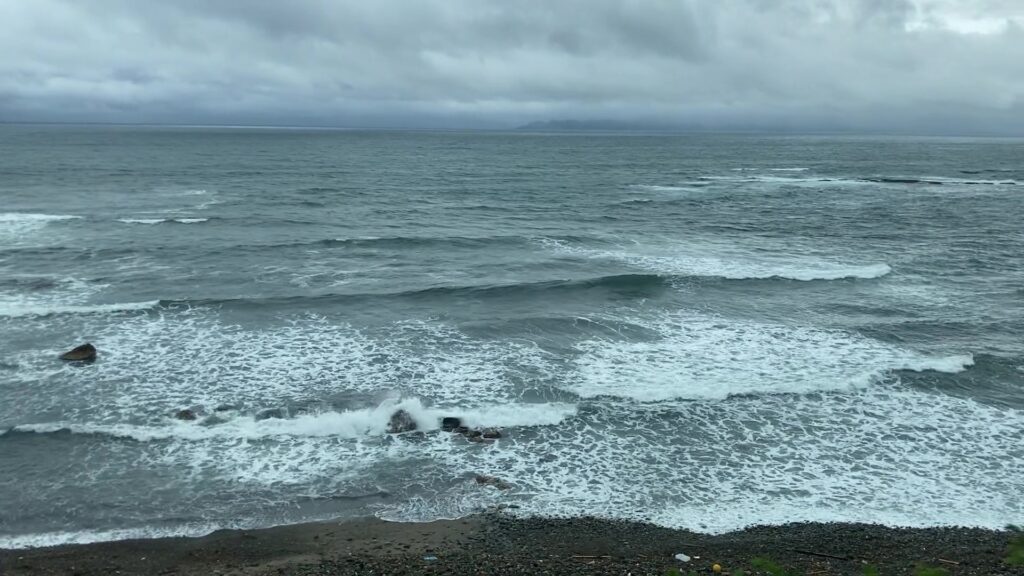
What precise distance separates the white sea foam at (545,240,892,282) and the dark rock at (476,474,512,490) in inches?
853

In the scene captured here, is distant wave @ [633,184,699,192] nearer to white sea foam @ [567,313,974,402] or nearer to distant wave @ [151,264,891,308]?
distant wave @ [151,264,891,308]

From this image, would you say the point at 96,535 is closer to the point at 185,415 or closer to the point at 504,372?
the point at 185,415

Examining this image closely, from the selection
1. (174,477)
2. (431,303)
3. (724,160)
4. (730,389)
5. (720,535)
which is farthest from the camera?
(724,160)

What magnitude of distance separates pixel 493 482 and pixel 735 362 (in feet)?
37.0

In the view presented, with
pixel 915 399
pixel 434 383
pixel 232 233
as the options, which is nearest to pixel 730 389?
pixel 915 399

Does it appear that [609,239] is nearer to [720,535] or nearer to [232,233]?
[232,233]

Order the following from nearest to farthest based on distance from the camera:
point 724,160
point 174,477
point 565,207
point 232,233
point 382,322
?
point 174,477 < point 382,322 < point 232,233 < point 565,207 < point 724,160

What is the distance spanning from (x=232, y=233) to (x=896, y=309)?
125 feet

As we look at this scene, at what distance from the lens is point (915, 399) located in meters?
21.5

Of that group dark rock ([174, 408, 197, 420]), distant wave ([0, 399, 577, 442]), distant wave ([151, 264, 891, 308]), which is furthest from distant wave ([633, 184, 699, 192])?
dark rock ([174, 408, 197, 420])

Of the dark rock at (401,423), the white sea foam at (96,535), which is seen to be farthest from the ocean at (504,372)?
the dark rock at (401,423)

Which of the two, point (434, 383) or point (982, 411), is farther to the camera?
point (434, 383)

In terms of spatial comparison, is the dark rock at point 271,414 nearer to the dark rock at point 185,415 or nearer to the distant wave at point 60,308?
the dark rock at point 185,415

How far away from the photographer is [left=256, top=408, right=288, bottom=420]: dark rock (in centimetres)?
1997
